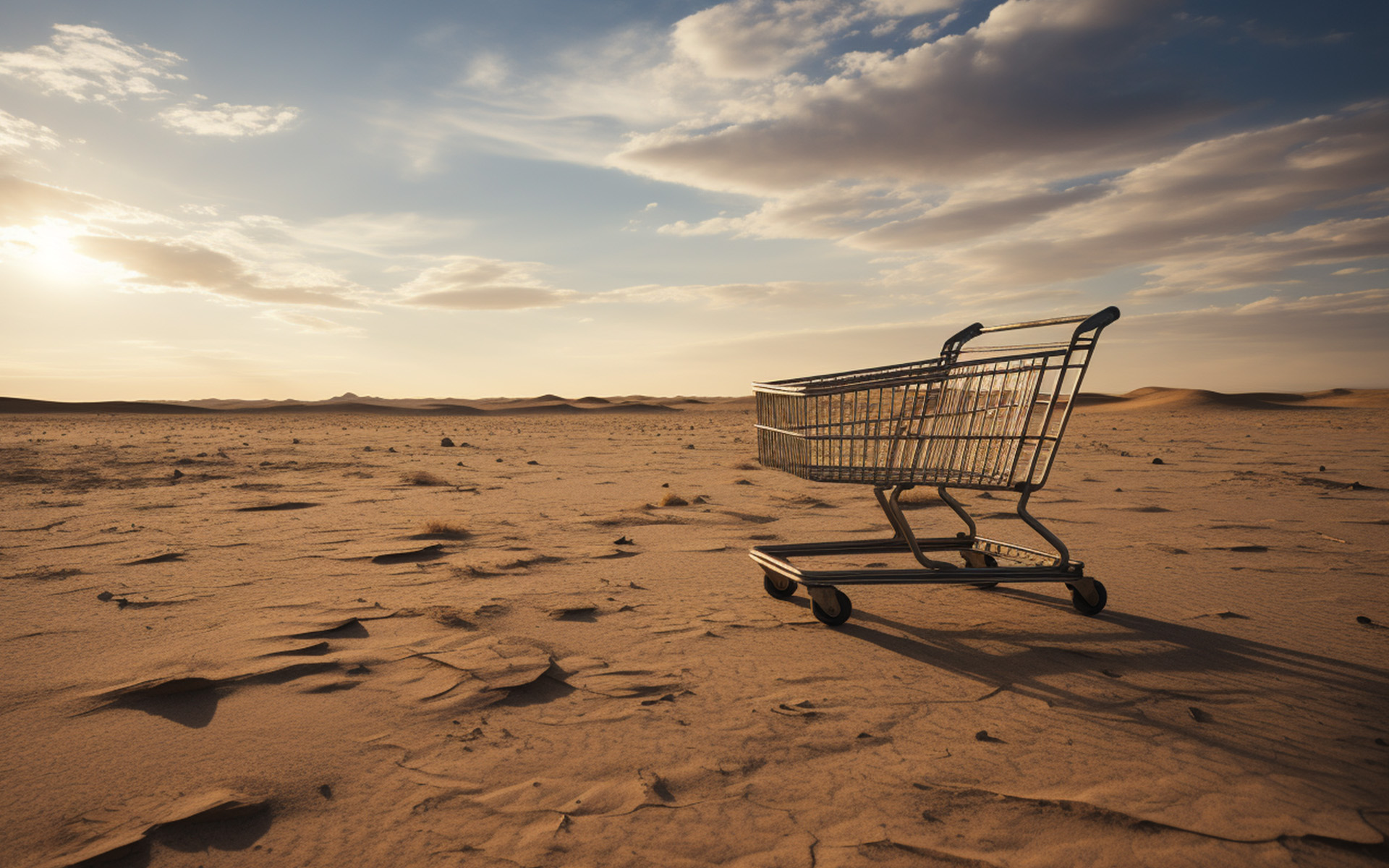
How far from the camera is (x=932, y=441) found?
4598 mm

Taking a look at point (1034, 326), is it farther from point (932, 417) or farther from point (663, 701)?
point (663, 701)

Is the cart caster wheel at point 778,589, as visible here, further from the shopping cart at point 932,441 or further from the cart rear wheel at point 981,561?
the cart rear wheel at point 981,561

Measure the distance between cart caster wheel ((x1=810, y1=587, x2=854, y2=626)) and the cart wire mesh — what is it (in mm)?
636

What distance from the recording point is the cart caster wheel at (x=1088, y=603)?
3957mm

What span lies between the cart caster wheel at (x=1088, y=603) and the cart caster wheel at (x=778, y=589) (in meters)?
1.57

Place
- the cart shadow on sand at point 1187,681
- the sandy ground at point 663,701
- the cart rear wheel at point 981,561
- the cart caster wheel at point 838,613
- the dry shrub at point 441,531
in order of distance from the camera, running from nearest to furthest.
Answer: the sandy ground at point 663,701 < the cart shadow on sand at point 1187,681 < the cart caster wheel at point 838,613 < the cart rear wheel at point 981,561 < the dry shrub at point 441,531

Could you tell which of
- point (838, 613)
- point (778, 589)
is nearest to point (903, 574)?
point (838, 613)

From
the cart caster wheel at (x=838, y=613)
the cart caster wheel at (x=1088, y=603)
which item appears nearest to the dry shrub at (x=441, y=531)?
the cart caster wheel at (x=838, y=613)

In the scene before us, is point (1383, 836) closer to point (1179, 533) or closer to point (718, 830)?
point (718, 830)

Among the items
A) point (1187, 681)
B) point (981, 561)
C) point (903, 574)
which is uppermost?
point (903, 574)

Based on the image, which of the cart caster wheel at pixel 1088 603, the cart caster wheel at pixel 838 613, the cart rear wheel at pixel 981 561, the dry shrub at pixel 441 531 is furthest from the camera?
the dry shrub at pixel 441 531

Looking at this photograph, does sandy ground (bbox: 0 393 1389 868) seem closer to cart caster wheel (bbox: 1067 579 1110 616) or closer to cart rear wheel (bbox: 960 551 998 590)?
cart caster wheel (bbox: 1067 579 1110 616)

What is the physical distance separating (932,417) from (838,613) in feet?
4.70

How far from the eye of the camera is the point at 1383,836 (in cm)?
197
